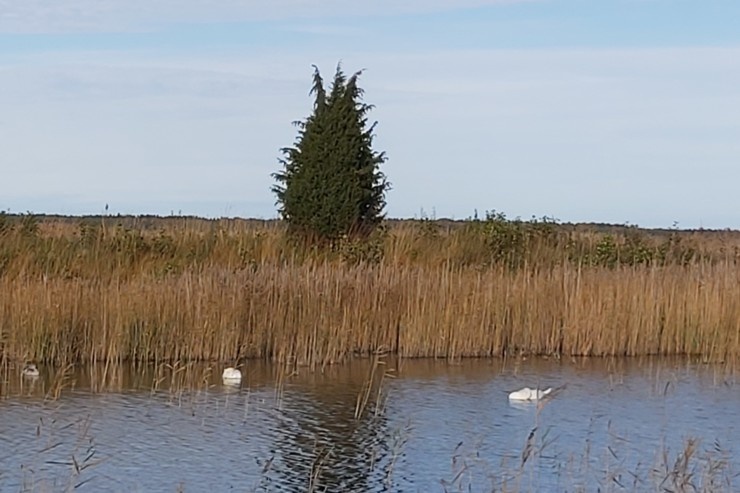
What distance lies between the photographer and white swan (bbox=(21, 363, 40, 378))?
25.2 ft

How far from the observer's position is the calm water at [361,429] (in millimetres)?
5227

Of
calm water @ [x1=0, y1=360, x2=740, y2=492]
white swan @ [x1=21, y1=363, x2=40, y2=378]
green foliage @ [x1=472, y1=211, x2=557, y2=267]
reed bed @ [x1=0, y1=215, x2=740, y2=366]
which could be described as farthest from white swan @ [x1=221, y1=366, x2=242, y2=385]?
green foliage @ [x1=472, y1=211, x2=557, y2=267]

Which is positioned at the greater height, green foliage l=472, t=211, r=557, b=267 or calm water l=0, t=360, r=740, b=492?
green foliage l=472, t=211, r=557, b=267

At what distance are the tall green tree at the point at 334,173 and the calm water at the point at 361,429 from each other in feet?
15.5

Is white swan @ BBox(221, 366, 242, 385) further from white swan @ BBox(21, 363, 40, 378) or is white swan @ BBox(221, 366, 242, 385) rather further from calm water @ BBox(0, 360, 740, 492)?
white swan @ BBox(21, 363, 40, 378)

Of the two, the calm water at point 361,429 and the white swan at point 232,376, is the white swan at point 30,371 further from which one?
→ the white swan at point 232,376

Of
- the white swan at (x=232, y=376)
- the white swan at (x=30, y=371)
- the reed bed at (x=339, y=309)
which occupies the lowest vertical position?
the white swan at (x=30, y=371)

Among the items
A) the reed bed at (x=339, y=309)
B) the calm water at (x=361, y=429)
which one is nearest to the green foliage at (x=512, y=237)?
the reed bed at (x=339, y=309)

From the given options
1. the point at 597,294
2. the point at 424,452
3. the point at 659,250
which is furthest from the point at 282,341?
the point at 659,250

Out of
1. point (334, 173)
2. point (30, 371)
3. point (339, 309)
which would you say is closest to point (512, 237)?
point (334, 173)

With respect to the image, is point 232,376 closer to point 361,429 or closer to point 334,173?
point 361,429

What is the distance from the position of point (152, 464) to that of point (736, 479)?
264 centimetres

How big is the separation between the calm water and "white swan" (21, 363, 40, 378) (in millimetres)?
65

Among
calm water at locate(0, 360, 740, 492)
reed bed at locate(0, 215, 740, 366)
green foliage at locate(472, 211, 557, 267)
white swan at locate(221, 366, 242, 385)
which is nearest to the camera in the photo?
calm water at locate(0, 360, 740, 492)
